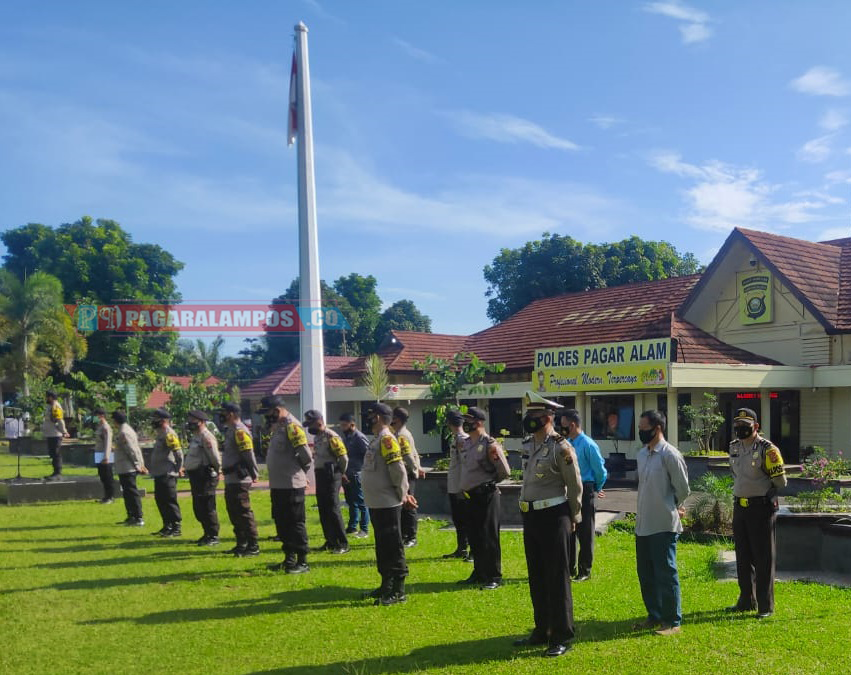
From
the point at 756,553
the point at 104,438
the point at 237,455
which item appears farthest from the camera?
the point at 104,438

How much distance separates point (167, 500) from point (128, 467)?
163 centimetres

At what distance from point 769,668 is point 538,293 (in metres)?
35.8

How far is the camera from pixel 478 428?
8.48 metres

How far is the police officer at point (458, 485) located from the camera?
29.9 feet

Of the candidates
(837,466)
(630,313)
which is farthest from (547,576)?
(630,313)

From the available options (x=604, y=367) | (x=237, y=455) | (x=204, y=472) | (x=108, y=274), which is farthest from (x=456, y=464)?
(x=108, y=274)

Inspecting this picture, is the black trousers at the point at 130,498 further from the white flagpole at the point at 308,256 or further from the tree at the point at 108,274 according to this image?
the tree at the point at 108,274

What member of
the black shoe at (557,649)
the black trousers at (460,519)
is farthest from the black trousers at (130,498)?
the black shoe at (557,649)

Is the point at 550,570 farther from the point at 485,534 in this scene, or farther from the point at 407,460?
the point at 407,460

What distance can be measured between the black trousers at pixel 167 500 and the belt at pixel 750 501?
8.21 m

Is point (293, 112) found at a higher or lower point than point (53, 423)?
higher

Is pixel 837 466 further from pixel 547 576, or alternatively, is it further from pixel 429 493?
pixel 547 576

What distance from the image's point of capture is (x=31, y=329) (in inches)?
Answer: 1405

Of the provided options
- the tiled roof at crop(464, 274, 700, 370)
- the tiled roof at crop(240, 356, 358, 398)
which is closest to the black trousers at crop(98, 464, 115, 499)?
the tiled roof at crop(464, 274, 700, 370)
